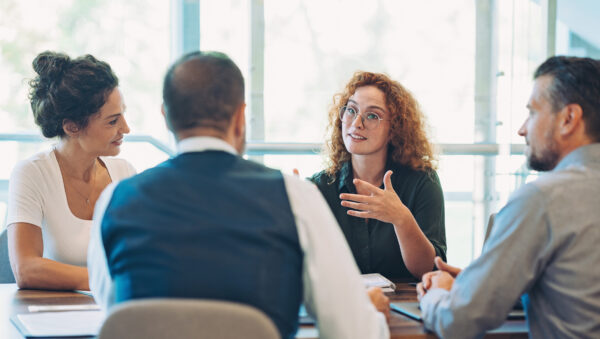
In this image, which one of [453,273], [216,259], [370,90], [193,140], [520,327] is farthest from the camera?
[370,90]

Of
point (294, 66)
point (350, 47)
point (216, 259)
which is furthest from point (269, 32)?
point (216, 259)

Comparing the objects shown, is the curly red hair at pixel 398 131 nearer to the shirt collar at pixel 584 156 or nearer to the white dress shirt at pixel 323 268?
the shirt collar at pixel 584 156

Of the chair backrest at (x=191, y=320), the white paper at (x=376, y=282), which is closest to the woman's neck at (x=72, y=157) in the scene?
the white paper at (x=376, y=282)

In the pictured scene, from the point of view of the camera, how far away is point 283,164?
3.64 m

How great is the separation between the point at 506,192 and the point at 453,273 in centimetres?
218

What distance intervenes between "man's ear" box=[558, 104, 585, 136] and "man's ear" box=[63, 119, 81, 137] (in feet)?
5.16

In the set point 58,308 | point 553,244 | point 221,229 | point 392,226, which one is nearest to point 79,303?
point 58,308

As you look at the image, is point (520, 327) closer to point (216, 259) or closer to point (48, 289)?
point (216, 259)

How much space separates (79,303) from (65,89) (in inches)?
32.0

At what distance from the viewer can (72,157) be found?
2.15 meters

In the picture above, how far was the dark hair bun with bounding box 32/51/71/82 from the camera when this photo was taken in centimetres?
203

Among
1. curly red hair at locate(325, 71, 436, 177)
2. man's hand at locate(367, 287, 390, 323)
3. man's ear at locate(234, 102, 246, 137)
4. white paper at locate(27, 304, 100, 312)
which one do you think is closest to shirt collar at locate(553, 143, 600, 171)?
man's hand at locate(367, 287, 390, 323)

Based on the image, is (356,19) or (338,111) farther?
(356,19)

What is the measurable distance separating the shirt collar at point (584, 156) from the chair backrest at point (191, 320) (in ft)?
2.67
